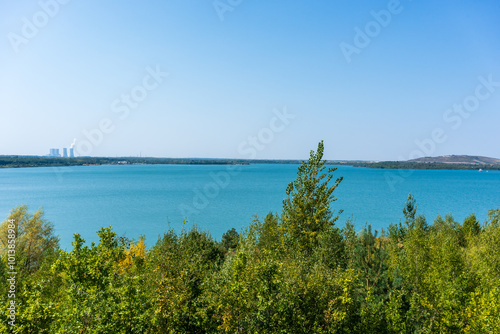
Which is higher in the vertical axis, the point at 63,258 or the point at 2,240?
the point at 63,258

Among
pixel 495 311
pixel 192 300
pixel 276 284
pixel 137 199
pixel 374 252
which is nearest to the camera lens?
pixel 192 300

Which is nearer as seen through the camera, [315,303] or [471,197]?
[315,303]

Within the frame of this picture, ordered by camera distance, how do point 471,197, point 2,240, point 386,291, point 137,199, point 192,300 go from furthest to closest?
point 471,197 → point 137,199 → point 2,240 → point 386,291 → point 192,300

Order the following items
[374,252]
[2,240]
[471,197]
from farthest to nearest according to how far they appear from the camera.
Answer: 1. [471,197]
2. [2,240]
3. [374,252]

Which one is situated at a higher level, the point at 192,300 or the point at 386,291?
the point at 192,300

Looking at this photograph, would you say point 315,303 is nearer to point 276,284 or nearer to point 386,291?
point 276,284

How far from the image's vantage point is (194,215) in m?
95.6

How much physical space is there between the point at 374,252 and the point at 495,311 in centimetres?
691

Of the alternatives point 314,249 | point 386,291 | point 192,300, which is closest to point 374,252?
point 386,291

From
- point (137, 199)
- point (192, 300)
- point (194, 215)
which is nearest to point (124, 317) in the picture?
point (192, 300)

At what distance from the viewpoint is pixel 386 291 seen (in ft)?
56.4

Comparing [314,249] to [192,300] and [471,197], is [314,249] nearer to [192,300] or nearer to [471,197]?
[192,300]

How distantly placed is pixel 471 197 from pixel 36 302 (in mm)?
172398

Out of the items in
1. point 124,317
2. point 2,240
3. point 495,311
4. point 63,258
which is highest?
point 63,258
